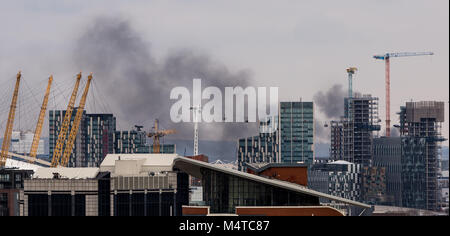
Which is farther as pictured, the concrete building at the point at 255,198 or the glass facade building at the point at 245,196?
the glass facade building at the point at 245,196

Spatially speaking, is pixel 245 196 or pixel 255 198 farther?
pixel 245 196

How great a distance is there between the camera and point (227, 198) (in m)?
168

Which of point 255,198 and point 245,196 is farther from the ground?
point 245,196

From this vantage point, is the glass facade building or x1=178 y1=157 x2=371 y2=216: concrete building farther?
the glass facade building
